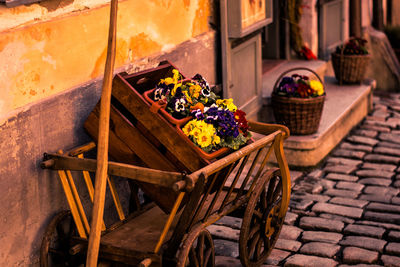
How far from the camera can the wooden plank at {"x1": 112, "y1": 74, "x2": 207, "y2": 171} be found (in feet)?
12.1

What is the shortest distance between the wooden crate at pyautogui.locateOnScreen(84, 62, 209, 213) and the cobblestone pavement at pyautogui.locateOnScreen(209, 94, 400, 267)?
1.15 m

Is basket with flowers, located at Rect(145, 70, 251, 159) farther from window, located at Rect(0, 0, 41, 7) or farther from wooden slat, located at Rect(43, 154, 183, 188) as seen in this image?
window, located at Rect(0, 0, 41, 7)

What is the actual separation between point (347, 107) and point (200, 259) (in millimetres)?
4472

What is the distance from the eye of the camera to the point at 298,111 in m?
6.55

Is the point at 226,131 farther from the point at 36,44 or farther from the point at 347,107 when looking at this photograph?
the point at 347,107

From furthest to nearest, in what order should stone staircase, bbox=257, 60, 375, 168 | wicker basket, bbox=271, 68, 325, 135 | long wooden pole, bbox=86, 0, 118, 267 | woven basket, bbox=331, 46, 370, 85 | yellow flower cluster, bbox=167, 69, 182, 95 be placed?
woven basket, bbox=331, 46, 370, 85, stone staircase, bbox=257, 60, 375, 168, wicker basket, bbox=271, 68, 325, 135, yellow flower cluster, bbox=167, 69, 182, 95, long wooden pole, bbox=86, 0, 118, 267

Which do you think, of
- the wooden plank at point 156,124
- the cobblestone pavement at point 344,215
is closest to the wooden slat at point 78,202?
the wooden plank at point 156,124

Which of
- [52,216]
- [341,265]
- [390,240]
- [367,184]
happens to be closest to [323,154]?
[367,184]

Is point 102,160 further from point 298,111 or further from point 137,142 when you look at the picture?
point 298,111

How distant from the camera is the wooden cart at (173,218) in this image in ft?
11.2

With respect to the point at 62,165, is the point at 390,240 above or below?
below

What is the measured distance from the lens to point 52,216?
390 centimetres

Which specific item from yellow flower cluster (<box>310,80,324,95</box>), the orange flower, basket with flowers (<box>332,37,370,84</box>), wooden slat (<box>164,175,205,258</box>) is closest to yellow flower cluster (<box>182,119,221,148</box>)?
the orange flower

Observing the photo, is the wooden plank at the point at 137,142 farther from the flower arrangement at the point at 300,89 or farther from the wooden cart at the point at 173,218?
the flower arrangement at the point at 300,89
